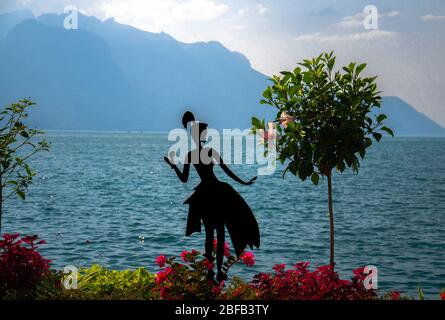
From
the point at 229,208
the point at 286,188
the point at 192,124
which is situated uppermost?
the point at 192,124

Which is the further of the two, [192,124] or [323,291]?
[192,124]

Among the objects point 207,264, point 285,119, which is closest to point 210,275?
point 207,264

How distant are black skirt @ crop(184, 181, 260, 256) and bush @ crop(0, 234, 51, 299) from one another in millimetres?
2570

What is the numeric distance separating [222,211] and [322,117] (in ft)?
7.78

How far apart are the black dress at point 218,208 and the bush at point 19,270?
2.58 metres

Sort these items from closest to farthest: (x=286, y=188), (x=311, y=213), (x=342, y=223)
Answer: (x=342, y=223) < (x=311, y=213) < (x=286, y=188)

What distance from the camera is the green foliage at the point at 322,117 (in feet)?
29.1

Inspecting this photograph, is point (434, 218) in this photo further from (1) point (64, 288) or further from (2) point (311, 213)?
(1) point (64, 288)

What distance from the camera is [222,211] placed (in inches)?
341

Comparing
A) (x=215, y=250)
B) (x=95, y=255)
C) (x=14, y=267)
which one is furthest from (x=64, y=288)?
(x=95, y=255)

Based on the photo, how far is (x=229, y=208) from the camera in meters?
8.70

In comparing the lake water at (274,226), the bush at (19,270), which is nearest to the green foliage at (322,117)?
the bush at (19,270)

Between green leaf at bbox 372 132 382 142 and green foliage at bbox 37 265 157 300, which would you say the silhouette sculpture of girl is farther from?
green leaf at bbox 372 132 382 142
